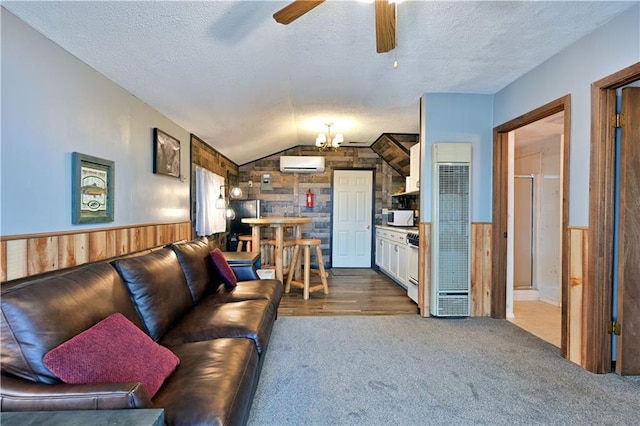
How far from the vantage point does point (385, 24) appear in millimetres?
1647

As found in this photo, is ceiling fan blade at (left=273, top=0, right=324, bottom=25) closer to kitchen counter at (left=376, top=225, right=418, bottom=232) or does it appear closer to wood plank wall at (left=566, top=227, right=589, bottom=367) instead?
wood plank wall at (left=566, top=227, right=589, bottom=367)

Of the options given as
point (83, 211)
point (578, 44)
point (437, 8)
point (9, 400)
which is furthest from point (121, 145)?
point (578, 44)

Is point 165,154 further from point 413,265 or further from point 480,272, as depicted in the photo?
point 480,272

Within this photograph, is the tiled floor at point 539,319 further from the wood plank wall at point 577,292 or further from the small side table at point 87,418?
the small side table at point 87,418

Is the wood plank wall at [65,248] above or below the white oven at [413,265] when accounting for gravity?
above

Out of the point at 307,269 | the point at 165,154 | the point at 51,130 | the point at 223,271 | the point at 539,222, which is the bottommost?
the point at 307,269

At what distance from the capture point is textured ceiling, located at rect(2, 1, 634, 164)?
1.79 m

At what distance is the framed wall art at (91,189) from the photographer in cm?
191

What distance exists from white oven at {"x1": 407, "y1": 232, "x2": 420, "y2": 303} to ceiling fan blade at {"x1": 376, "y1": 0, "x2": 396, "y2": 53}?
248 cm

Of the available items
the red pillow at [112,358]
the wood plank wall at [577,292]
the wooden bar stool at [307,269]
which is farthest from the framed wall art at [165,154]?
the wood plank wall at [577,292]

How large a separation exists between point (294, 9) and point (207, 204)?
3275 mm

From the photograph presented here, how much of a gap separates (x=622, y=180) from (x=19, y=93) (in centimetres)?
365

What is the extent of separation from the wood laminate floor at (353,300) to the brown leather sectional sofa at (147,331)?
134 centimetres

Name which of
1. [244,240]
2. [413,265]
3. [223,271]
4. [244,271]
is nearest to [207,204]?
[244,240]
